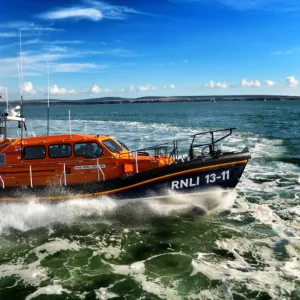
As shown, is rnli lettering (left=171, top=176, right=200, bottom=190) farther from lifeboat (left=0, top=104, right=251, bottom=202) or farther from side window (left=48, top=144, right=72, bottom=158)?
side window (left=48, top=144, right=72, bottom=158)

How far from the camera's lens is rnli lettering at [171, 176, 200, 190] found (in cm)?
890

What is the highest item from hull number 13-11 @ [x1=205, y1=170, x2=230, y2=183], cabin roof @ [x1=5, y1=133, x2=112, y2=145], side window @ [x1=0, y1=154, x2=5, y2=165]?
cabin roof @ [x1=5, y1=133, x2=112, y2=145]

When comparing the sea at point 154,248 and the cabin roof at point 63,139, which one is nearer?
the sea at point 154,248

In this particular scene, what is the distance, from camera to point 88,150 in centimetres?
927

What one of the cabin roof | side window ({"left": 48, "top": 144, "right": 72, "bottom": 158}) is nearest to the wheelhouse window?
the cabin roof

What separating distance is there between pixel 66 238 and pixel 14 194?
2037 mm

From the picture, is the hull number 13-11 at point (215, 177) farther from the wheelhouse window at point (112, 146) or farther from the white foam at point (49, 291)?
the white foam at point (49, 291)

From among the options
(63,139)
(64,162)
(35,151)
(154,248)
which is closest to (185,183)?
(154,248)

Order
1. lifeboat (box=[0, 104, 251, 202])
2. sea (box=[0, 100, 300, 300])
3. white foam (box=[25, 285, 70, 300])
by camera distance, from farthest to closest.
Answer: lifeboat (box=[0, 104, 251, 202]) < sea (box=[0, 100, 300, 300]) < white foam (box=[25, 285, 70, 300])

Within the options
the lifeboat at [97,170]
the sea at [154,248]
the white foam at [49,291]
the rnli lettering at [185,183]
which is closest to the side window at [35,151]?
the lifeboat at [97,170]

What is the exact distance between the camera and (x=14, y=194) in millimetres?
9086

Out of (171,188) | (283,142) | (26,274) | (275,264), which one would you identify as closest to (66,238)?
(26,274)

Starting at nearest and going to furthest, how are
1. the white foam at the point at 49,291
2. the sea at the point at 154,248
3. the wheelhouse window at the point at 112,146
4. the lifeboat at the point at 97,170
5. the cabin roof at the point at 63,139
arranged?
the white foam at the point at 49,291, the sea at the point at 154,248, the lifeboat at the point at 97,170, the cabin roof at the point at 63,139, the wheelhouse window at the point at 112,146

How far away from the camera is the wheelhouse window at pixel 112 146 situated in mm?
9418
